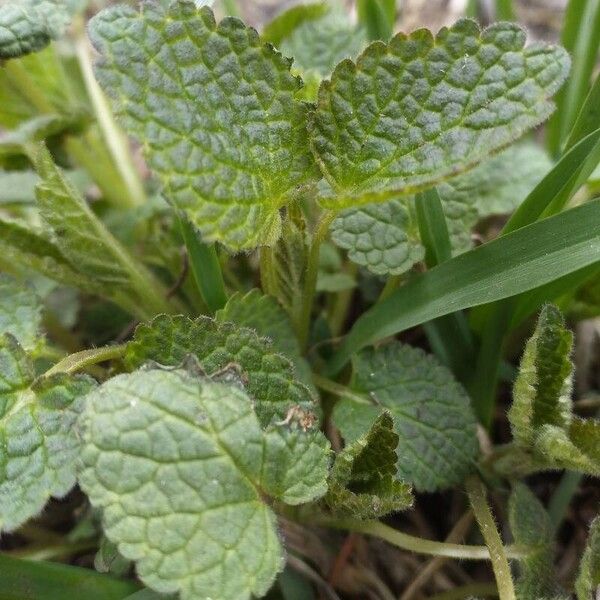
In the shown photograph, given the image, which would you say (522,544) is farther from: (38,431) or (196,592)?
(38,431)

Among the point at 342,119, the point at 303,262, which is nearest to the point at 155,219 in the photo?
the point at 303,262

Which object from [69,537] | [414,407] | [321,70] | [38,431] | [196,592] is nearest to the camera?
[196,592]

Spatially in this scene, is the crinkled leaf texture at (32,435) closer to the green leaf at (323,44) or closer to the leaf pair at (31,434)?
the leaf pair at (31,434)

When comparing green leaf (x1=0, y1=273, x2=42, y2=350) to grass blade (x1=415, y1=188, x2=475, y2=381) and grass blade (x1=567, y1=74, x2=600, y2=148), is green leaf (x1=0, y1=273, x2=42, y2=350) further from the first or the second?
grass blade (x1=567, y1=74, x2=600, y2=148)

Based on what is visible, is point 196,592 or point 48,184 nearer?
point 196,592

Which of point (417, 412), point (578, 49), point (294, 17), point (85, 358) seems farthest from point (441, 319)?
point (294, 17)

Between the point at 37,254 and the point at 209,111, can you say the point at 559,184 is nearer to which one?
the point at 209,111
